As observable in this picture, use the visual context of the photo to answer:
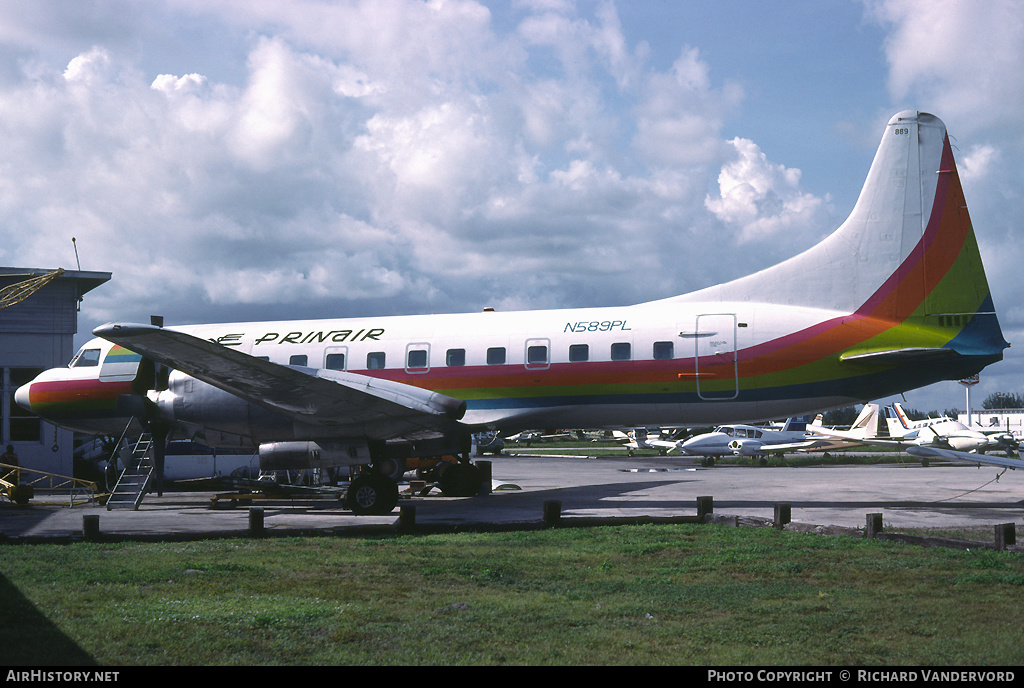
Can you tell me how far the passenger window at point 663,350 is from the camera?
703 inches

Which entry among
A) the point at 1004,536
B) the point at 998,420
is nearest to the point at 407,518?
the point at 1004,536

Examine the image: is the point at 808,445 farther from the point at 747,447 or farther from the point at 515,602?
the point at 515,602

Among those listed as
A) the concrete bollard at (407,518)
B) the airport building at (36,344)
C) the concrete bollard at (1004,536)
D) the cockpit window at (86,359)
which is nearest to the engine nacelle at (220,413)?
the concrete bollard at (407,518)

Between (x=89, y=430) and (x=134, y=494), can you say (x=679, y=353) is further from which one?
(x=89, y=430)

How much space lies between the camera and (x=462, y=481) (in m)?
22.0

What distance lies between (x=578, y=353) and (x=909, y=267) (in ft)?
24.6

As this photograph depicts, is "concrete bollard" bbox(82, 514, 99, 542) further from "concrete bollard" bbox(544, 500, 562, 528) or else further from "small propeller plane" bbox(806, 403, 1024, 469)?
"small propeller plane" bbox(806, 403, 1024, 469)

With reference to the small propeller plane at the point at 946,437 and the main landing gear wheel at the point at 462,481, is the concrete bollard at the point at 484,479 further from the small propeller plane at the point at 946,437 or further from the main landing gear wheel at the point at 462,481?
the small propeller plane at the point at 946,437

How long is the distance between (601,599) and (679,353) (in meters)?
10.5

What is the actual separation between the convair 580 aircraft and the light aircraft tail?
0.10ft
